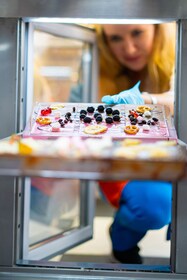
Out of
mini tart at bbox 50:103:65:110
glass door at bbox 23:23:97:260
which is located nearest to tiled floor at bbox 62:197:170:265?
glass door at bbox 23:23:97:260

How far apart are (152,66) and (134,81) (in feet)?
0.61

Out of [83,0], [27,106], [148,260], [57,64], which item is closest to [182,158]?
[83,0]

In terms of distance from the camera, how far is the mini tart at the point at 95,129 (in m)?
1.17

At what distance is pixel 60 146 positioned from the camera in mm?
917

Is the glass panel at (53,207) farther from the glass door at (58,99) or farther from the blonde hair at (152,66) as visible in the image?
the blonde hair at (152,66)

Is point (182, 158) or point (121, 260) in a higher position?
point (182, 158)

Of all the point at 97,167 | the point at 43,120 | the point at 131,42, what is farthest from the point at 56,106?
the point at 131,42

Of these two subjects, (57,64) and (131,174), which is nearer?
(131,174)

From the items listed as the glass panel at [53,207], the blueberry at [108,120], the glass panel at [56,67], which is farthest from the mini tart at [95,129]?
the glass panel at [56,67]

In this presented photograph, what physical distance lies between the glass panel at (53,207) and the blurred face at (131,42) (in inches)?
31.8

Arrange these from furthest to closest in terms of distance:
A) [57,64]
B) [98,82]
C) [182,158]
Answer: [57,64]
[98,82]
[182,158]

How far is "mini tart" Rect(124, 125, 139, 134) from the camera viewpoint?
118 centimetres

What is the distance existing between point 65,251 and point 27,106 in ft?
2.41

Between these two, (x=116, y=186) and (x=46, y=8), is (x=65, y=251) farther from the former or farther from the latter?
(x=46, y=8)
